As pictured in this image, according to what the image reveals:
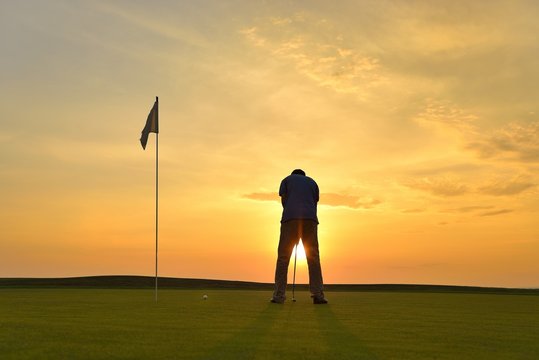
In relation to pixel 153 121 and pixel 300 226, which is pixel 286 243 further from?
pixel 153 121

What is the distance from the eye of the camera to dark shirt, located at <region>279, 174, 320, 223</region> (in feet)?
52.8

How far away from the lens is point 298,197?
637 inches

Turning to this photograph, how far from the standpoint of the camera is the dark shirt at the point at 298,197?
52.8 ft

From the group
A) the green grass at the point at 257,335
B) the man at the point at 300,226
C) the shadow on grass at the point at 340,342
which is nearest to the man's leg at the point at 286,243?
the man at the point at 300,226

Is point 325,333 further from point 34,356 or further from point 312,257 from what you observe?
point 312,257

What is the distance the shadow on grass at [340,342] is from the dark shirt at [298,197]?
5796mm

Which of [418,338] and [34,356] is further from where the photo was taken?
[418,338]

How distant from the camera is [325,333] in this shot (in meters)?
8.31

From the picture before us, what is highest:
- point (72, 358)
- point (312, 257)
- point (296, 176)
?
point (296, 176)

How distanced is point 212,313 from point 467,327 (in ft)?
14.3

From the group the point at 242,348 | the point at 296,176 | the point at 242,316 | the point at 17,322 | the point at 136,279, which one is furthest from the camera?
the point at 136,279

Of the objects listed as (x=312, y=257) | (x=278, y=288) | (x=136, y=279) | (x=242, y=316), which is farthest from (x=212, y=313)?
(x=136, y=279)

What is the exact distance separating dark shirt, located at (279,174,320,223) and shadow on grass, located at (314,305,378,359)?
5.80 meters

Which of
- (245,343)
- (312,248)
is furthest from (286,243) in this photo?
(245,343)
